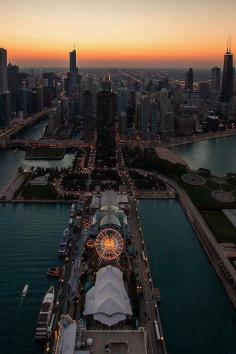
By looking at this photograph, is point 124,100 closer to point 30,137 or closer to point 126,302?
point 30,137

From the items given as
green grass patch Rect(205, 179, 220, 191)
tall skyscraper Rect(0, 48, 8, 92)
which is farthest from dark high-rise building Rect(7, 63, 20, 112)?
green grass patch Rect(205, 179, 220, 191)

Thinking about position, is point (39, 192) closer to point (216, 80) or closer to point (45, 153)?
point (45, 153)

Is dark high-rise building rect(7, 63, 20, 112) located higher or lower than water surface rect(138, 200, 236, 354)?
higher

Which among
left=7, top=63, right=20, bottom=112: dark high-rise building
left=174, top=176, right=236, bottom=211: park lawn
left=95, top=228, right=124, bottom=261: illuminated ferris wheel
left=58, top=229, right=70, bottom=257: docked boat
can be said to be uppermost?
left=7, top=63, right=20, bottom=112: dark high-rise building

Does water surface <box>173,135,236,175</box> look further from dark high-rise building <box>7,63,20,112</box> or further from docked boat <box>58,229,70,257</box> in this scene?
dark high-rise building <box>7,63,20,112</box>

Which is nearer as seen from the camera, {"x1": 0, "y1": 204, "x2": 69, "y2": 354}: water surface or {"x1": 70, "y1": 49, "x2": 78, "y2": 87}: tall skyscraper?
{"x1": 0, "y1": 204, "x2": 69, "y2": 354}: water surface

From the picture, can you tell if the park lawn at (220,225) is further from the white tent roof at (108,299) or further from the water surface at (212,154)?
the water surface at (212,154)

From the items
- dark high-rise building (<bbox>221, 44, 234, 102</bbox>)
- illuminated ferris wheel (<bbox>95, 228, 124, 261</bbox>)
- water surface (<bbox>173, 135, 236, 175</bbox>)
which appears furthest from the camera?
dark high-rise building (<bbox>221, 44, 234, 102</bbox>)
